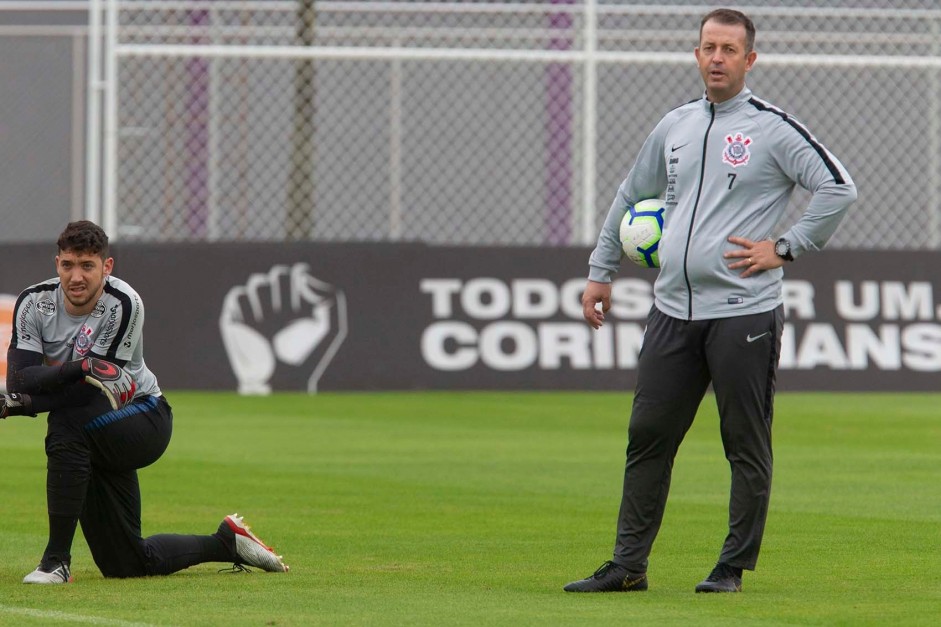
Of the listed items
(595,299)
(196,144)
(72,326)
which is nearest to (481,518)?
(595,299)

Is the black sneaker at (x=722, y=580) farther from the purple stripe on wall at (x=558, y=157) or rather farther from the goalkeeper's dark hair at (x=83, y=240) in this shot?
the purple stripe on wall at (x=558, y=157)

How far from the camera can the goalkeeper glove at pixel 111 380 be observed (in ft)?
23.1

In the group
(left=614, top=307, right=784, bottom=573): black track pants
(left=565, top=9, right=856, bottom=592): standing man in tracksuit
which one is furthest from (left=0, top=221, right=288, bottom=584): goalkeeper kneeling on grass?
(left=565, top=9, right=856, bottom=592): standing man in tracksuit

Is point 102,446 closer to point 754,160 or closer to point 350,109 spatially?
point 754,160

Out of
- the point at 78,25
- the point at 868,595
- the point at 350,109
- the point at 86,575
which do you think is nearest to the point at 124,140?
the point at 350,109

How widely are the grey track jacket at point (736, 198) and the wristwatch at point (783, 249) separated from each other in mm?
20

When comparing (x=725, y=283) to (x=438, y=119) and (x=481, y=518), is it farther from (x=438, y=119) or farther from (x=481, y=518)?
(x=438, y=119)

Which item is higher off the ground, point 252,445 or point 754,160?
point 754,160

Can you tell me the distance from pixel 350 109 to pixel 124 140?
9.95ft

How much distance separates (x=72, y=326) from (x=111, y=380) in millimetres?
277

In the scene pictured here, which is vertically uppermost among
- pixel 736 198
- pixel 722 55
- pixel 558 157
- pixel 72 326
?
pixel 558 157

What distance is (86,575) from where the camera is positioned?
7.46 m

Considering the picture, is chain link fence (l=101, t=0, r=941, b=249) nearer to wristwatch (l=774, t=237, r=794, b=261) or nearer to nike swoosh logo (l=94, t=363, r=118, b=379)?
nike swoosh logo (l=94, t=363, r=118, b=379)

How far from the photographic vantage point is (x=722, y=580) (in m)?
6.79
